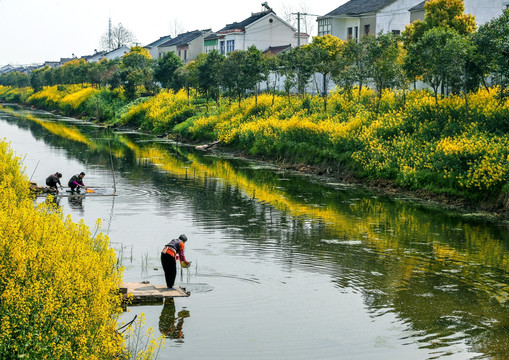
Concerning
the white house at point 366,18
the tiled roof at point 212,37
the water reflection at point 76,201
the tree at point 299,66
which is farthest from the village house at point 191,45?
the water reflection at point 76,201

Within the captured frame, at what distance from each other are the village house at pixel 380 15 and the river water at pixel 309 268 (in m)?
34.2

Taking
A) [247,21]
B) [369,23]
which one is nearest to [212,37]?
[247,21]

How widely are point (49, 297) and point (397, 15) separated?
2665 inches

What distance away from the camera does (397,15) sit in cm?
7294

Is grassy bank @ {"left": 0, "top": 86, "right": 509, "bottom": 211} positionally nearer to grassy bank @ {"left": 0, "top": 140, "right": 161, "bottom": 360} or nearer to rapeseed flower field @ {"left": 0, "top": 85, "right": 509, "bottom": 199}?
rapeseed flower field @ {"left": 0, "top": 85, "right": 509, "bottom": 199}

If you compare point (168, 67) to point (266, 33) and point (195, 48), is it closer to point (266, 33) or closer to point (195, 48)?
point (266, 33)

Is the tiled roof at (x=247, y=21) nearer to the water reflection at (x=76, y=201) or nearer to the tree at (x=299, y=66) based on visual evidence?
the tree at (x=299, y=66)

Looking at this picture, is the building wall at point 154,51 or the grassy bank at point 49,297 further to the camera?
the building wall at point 154,51

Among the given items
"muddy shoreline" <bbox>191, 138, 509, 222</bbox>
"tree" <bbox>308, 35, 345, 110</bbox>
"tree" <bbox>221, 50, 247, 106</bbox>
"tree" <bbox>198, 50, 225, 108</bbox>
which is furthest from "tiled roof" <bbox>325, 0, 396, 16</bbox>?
"muddy shoreline" <bbox>191, 138, 509, 222</bbox>

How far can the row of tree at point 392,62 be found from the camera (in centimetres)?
3731

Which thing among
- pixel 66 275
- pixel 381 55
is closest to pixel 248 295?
pixel 66 275

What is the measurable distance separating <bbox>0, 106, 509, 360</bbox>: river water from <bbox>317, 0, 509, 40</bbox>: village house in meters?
34.2

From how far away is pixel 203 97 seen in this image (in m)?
85.1

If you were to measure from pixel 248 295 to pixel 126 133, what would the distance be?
215ft
